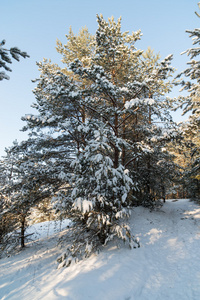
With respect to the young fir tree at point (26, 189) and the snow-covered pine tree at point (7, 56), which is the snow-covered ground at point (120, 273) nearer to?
the young fir tree at point (26, 189)

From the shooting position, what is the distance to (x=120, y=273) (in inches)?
213

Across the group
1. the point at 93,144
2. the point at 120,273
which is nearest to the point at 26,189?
the point at 93,144

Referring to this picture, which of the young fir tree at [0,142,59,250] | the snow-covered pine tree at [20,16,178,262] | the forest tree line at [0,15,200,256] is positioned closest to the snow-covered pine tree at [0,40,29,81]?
the forest tree line at [0,15,200,256]

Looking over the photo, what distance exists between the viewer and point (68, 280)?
5.28 meters

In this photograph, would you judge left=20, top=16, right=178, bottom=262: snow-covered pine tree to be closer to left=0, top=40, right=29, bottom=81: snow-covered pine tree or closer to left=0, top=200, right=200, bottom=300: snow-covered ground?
left=0, top=200, right=200, bottom=300: snow-covered ground

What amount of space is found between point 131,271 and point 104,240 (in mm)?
2003

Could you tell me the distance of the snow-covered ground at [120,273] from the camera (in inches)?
184

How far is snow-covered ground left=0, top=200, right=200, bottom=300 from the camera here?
468cm

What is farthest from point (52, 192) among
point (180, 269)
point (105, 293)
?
point (180, 269)

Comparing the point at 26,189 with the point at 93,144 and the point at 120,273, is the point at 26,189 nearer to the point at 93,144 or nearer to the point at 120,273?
the point at 93,144

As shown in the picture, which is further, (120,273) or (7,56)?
(120,273)

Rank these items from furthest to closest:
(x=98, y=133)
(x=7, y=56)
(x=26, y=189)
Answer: (x=26, y=189)
(x=98, y=133)
(x=7, y=56)

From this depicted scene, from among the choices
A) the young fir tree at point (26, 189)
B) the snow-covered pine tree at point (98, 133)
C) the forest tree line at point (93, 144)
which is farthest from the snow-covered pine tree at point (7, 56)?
the young fir tree at point (26, 189)

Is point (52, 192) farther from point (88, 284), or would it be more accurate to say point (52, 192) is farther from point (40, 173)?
point (88, 284)
